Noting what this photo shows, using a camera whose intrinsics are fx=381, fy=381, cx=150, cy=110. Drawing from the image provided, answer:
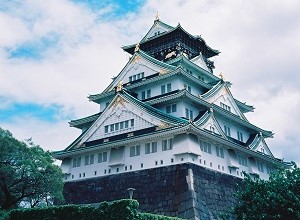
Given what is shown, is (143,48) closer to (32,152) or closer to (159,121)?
(159,121)

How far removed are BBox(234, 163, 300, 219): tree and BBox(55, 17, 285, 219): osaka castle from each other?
6.69m

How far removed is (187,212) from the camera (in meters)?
30.6

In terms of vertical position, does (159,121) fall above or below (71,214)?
above

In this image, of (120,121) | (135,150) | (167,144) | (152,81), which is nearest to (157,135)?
(167,144)

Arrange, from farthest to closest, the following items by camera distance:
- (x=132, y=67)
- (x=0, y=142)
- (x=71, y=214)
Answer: (x=132, y=67), (x=0, y=142), (x=71, y=214)

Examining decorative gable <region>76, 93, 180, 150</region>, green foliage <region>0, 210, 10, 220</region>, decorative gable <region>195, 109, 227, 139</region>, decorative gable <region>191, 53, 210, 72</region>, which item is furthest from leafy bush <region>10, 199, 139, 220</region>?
decorative gable <region>191, 53, 210, 72</region>

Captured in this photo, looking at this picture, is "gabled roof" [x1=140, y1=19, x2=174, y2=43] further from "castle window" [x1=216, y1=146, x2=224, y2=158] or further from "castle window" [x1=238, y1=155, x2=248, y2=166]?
"castle window" [x1=216, y1=146, x2=224, y2=158]

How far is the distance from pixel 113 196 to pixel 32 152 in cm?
1218

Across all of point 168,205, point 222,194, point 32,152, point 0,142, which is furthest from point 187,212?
point 0,142

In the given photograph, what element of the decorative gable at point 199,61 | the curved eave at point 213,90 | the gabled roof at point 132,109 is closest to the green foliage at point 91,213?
the gabled roof at point 132,109

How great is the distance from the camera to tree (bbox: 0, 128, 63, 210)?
83.8 ft

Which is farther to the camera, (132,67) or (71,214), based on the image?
(132,67)

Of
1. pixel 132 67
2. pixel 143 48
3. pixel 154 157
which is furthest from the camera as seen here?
pixel 143 48

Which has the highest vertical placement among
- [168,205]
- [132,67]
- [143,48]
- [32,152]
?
[143,48]
